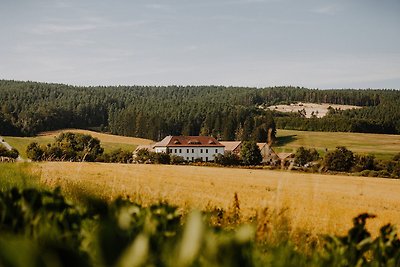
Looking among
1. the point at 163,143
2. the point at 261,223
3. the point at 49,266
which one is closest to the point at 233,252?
the point at 49,266

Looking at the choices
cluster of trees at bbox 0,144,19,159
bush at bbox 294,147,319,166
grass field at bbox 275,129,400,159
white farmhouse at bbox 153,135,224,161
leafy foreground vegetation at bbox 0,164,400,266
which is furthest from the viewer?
grass field at bbox 275,129,400,159

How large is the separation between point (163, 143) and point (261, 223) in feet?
413

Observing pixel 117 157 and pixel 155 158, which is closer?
pixel 117 157

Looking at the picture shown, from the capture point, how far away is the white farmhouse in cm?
12788

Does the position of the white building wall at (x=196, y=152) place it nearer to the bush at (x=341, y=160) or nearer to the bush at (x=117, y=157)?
the bush at (x=117, y=157)

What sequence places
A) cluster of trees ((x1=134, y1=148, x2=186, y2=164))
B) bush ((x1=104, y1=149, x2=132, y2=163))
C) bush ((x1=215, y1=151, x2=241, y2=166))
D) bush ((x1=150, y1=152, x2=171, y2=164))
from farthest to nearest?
1. bush ((x1=215, y1=151, x2=241, y2=166))
2. bush ((x1=150, y1=152, x2=171, y2=164))
3. cluster of trees ((x1=134, y1=148, x2=186, y2=164))
4. bush ((x1=104, y1=149, x2=132, y2=163))

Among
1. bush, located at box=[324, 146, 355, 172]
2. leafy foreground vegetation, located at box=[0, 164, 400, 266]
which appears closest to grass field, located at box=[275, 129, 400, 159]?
bush, located at box=[324, 146, 355, 172]

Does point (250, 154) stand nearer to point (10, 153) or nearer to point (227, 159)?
point (227, 159)

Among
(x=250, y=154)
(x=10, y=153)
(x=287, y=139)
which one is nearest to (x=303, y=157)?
(x=10, y=153)

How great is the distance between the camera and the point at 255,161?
96188 mm

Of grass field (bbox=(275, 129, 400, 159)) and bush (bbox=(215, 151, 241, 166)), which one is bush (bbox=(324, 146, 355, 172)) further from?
grass field (bbox=(275, 129, 400, 159))

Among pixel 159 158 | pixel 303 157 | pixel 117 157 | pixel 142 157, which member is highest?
pixel 303 157

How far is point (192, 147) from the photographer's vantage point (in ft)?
423

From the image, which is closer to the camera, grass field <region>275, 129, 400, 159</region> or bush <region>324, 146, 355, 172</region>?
bush <region>324, 146, 355, 172</region>
